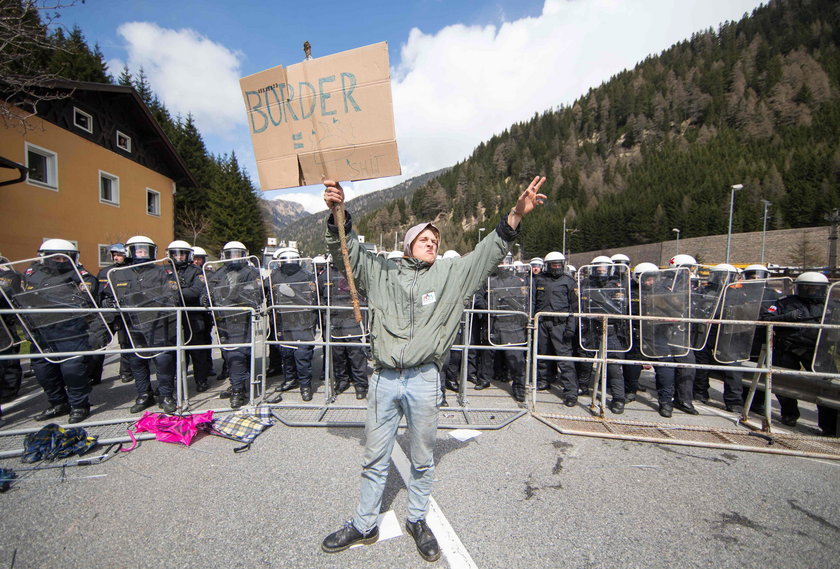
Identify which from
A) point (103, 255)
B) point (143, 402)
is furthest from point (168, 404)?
point (103, 255)

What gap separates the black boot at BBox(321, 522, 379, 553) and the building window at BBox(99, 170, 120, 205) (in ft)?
65.8

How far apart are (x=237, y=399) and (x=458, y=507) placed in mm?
3420

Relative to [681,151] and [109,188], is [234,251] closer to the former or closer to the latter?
[109,188]

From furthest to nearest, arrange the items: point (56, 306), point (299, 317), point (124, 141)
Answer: point (124, 141) < point (299, 317) < point (56, 306)

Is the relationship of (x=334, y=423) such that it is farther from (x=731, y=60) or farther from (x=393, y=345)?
(x=731, y=60)

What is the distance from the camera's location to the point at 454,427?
4.30 metres

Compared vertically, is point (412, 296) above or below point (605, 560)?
above

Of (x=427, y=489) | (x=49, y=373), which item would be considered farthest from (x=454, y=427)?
(x=49, y=373)

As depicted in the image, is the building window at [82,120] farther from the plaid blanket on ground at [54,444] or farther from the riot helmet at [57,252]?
the plaid blanket on ground at [54,444]

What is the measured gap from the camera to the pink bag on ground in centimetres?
378

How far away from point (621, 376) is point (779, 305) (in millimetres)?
2578

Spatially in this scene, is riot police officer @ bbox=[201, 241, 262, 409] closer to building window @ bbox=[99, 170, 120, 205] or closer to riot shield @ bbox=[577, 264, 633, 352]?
riot shield @ bbox=[577, 264, 633, 352]

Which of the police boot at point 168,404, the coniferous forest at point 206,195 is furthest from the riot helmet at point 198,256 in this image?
the coniferous forest at point 206,195

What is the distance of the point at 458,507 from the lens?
285 cm
